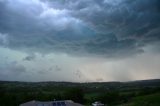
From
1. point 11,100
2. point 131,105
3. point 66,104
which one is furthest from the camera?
Answer: point 11,100

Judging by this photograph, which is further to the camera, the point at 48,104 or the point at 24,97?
the point at 24,97

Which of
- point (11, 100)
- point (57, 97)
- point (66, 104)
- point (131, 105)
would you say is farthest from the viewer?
point (57, 97)

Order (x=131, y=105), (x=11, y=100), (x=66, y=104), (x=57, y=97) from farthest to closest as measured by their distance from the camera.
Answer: (x=57, y=97), (x=11, y=100), (x=131, y=105), (x=66, y=104)

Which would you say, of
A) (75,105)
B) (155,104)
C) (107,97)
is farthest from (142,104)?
(107,97)

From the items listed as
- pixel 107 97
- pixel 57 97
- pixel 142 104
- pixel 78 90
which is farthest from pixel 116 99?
pixel 142 104

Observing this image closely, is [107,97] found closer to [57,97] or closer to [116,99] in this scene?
→ [116,99]

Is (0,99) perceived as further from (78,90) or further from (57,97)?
(78,90)

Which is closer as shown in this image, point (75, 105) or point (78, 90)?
point (75, 105)

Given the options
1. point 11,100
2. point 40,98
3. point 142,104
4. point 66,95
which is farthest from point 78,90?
point 142,104

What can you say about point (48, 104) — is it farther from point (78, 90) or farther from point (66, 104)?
point (78, 90)
